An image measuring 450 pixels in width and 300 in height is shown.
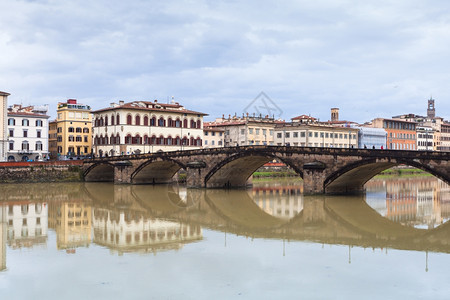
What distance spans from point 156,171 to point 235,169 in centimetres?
1271

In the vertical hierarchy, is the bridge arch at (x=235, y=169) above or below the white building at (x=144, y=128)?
below

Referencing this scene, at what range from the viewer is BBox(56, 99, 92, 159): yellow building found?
8550 cm

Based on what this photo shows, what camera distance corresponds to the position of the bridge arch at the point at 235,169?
51250 mm

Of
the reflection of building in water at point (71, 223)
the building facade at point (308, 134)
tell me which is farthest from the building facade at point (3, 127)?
the building facade at point (308, 134)

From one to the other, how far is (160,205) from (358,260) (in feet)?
76.6

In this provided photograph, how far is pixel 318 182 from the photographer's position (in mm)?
45469

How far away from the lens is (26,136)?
77938 millimetres

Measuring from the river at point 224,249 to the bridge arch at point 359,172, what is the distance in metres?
3.01

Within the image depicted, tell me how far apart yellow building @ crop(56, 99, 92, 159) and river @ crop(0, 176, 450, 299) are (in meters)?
43.9

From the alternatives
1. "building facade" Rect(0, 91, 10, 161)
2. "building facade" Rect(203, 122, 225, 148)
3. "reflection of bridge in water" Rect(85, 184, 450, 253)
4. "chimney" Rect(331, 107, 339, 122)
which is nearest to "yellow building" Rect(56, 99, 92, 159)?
"building facade" Rect(0, 91, 10, 161)

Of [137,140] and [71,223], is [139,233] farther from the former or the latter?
[137,140]

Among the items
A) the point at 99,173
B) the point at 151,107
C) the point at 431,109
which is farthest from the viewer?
the point at 431,109

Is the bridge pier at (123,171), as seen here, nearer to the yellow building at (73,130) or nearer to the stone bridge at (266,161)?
the stone bridge at (266,161)

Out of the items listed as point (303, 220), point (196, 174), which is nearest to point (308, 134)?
point (196, 174)
